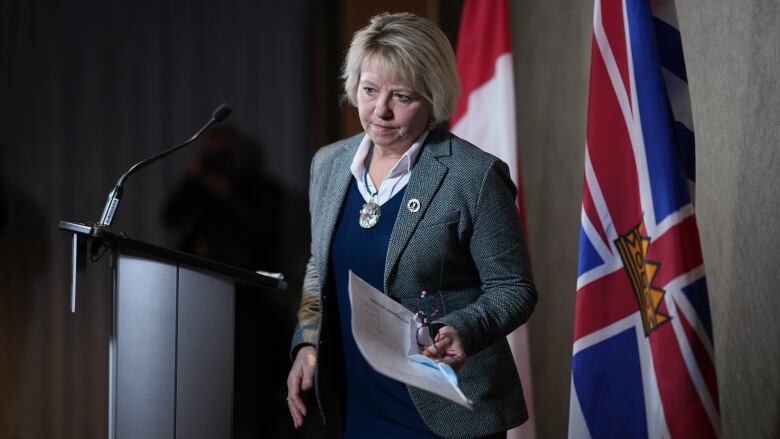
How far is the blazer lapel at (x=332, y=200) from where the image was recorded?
139cm

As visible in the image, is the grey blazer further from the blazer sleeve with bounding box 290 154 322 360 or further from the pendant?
the blazer sleeve with bounding box 290 154 322 360

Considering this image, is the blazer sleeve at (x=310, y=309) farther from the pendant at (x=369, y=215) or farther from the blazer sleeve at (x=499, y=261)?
the blazer sleeve at (x=499, y=261)

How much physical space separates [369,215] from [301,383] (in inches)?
12.7

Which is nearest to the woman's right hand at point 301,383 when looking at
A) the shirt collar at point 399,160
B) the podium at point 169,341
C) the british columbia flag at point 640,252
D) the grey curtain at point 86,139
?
the podium at point 169,341

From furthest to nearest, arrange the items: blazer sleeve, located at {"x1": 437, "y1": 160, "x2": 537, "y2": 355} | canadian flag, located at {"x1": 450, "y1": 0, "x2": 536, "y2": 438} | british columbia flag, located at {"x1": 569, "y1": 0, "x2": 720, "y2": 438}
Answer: canadian flag, located at {"x1": 450, "y1": 0, "x2": 536, "y2": 438}, british columbia flag, located at {"x1": 569, "y1": 0, "x2": 720, "y2": 438}, blazer sleeve, located at {"x1": 437, "y1": 160, "x2": 537, "y2": 355}

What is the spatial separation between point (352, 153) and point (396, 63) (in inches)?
8.5

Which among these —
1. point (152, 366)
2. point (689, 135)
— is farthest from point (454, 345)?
point (689, 135)

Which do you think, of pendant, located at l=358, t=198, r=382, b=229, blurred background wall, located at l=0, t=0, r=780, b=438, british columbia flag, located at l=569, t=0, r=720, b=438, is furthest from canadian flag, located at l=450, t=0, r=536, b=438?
pendant, located at l=358, t=198, r=382, b=229

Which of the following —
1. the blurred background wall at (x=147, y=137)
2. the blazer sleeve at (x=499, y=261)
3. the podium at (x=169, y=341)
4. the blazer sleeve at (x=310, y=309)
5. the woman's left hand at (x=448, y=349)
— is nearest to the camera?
the woman's left hand at (x=448, y=349)

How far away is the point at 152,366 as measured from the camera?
4.48 ft

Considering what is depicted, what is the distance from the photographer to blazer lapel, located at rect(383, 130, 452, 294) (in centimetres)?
130

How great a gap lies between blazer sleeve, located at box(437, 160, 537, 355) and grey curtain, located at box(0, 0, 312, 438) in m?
2.05

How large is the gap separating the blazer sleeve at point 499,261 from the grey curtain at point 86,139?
2.05m

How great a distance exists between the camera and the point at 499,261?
4.21 ft
